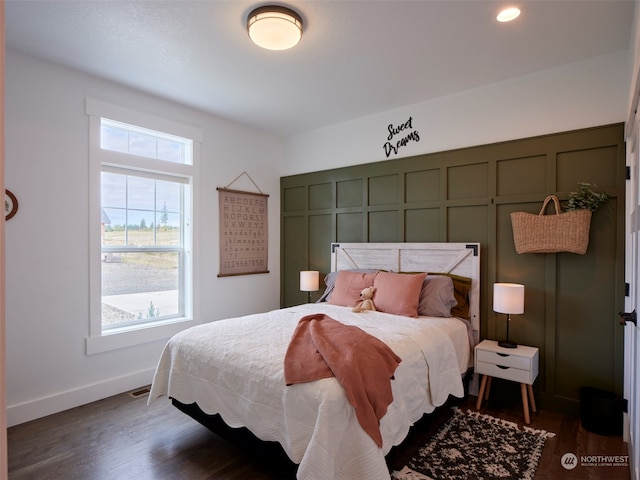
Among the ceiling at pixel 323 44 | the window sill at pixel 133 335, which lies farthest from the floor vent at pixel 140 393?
the ceiling at pixel 323 44

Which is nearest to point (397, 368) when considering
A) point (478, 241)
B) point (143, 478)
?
point (143, 478)

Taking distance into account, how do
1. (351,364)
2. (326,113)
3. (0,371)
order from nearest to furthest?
(0,371) < (351,364) < (326,113)

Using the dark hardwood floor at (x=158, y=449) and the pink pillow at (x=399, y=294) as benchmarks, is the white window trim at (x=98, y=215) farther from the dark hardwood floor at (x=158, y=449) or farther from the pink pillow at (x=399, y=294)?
the pink pillow at (x=399, y=294)

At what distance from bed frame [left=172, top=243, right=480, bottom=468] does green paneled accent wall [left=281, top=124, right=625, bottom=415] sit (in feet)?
0.30

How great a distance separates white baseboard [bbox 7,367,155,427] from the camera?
108 inches

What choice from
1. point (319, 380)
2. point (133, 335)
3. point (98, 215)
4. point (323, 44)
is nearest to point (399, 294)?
point (319, 380)

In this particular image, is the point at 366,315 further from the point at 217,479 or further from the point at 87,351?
the point at 87,351

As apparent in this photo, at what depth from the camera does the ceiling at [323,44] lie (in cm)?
226

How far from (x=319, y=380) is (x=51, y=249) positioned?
103 inches

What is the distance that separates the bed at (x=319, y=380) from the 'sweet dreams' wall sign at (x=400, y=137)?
3.98 ft

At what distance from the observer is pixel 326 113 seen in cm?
412

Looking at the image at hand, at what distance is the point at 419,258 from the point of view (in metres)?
3.71

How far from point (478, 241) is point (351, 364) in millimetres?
2154

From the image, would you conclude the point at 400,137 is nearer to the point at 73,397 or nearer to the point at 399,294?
the point at 399,294
